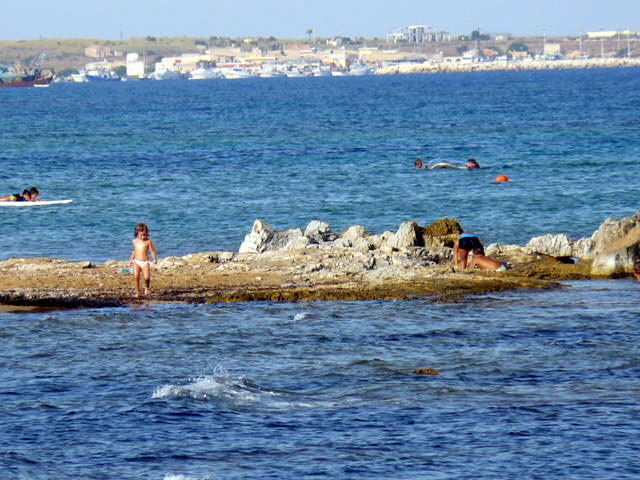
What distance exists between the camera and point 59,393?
1481 centimetres

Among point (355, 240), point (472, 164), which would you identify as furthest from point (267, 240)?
point (472, 164)

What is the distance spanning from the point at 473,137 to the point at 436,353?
52065 mm

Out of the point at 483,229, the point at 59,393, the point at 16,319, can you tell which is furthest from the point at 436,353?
the point at 483,229

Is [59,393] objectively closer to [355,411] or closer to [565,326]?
[355,411]

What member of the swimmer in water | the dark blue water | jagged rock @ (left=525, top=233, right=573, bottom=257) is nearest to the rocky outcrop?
jagged rock @ (left=525, top=233, right=573, bottom=257)

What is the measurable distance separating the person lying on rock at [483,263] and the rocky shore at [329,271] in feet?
1.04

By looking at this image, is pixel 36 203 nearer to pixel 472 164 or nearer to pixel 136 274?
pixel 472 164

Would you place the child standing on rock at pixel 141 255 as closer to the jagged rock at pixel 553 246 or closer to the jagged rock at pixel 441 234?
the jagged rock at pixel 441 234

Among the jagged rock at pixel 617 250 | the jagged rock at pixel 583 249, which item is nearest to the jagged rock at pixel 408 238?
the jagged rock at pixel 583 249

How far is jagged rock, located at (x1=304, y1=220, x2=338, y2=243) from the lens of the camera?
26.7 metres

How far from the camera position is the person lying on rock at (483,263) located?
2308 cm

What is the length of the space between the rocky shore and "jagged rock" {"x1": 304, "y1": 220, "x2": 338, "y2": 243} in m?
0.04

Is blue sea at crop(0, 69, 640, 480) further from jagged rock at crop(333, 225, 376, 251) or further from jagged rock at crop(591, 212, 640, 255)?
jagged rock at crop(333, 225, 376, 251)

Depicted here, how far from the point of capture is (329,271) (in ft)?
74.5
